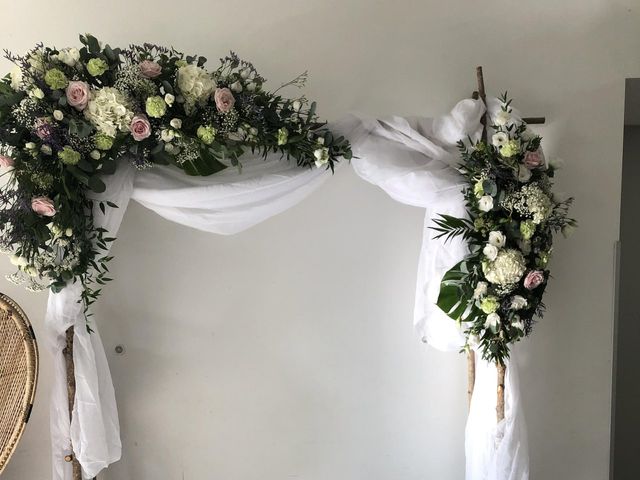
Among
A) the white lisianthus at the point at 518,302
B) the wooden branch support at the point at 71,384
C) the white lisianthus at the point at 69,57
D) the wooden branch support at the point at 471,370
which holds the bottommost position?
the wooden branch support at the point at 71,384

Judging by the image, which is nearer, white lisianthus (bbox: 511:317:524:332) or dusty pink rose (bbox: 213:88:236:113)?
dusty pink rose (bbox: 213:88:236:113)

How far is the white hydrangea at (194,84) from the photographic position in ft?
4.25

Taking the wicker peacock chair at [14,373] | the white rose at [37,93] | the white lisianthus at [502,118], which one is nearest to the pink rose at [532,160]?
the white lisianthus at [502,118]

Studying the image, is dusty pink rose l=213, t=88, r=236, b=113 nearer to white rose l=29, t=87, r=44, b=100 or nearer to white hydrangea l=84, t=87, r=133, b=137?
white hydrangea l=84, t=87, r=133, b=137

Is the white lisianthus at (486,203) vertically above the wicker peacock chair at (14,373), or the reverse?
the white lisianthus at (486,203)

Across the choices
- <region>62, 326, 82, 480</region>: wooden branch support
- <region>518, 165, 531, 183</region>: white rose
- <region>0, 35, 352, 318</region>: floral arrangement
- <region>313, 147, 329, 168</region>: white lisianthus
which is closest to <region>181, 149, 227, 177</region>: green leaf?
<region>0, 35, 352, 318</region>: floral arrangement

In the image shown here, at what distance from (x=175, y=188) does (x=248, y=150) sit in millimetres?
239

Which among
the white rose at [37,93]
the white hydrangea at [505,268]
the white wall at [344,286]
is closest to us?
the white rose at [37,93]

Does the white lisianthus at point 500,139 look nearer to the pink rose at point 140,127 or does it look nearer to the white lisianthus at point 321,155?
the white lisianthus at point 321,155

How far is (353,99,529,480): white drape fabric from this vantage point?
1471mm

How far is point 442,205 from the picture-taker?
151 cm

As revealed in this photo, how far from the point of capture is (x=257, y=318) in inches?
71.2

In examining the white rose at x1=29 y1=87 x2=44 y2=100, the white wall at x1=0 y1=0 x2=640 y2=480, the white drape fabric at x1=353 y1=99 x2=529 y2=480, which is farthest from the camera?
the white wall at x1=0 y1=0 x2=640 y2=480

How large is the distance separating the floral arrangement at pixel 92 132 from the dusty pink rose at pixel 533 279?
66cm
